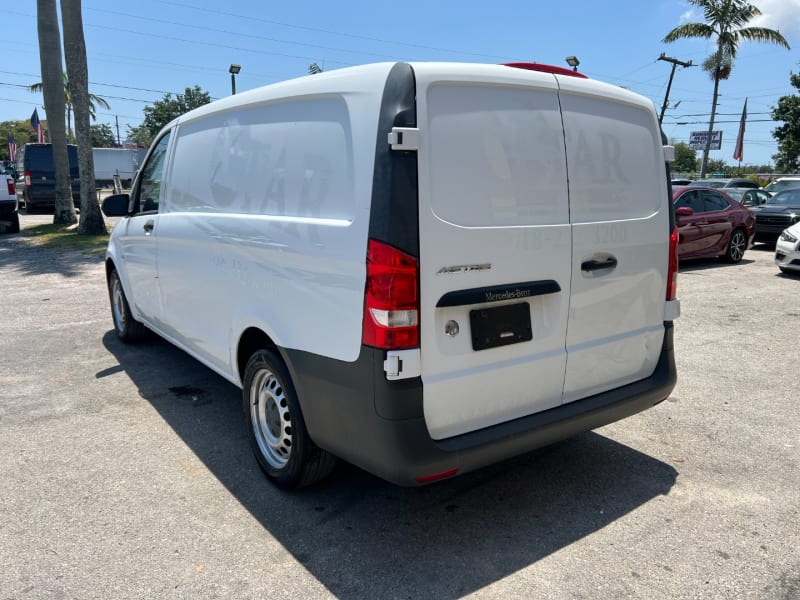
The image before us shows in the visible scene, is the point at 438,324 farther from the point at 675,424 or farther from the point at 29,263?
the point at 29,263

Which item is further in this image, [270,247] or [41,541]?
[270,247]

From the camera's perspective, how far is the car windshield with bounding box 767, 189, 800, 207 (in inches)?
591

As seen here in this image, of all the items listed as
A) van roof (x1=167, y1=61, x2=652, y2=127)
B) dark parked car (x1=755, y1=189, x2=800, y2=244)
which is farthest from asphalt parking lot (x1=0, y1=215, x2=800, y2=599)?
dark parked car (x1=755, y1=189, x2=800, y2=244)

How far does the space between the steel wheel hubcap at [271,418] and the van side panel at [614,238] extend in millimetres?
1502

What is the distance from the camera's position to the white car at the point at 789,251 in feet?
35.0

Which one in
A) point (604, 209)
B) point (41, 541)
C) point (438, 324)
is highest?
point (604, 209)

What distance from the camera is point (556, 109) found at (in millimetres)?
2951

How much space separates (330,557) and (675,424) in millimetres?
2773

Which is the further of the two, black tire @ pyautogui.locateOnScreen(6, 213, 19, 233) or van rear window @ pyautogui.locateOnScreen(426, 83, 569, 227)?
black tire @ pyautogui.locateOnScreen(6, 213, 19, 233)

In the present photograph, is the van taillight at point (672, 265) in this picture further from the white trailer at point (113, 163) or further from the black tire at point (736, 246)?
the white trailer at point (113, 163)

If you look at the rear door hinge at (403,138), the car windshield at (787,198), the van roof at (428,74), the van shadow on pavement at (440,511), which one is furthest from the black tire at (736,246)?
the rear door hinge at (403,138)

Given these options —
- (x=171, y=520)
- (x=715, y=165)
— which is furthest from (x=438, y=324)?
(x=715, y=165)

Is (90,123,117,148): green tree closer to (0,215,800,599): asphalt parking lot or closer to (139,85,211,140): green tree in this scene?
(139,85,211,140): green tree

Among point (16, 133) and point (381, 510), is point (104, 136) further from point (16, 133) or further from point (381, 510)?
point (381, 510)
